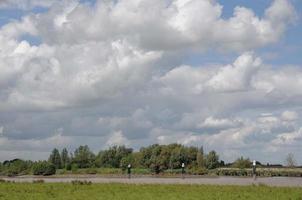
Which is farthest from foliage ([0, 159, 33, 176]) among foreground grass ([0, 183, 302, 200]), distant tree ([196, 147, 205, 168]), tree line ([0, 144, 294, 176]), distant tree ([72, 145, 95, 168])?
foreground grass ([0, 183, 302, 200])

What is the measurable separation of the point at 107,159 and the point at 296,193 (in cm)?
9497

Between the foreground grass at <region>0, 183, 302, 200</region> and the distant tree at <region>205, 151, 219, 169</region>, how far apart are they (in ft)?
181

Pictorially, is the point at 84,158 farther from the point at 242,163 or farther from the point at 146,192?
the point at 146,192

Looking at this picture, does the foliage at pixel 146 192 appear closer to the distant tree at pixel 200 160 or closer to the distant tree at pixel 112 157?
the distant tree at pixel 200 160

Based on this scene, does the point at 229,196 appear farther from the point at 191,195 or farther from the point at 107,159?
the point at 107,159

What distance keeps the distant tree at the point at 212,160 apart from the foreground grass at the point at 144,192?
181 feet

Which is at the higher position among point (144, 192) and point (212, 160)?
point (212, 160)

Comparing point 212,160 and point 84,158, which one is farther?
point 84,158

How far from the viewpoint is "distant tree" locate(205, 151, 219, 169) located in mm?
109137

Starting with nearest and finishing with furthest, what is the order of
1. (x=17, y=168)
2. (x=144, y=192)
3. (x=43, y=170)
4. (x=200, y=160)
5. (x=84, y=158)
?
(x=144, y=192) < (x=43, y=170) < (x=200, y=160) < (x=17, y=168) < (x=84, y=158)

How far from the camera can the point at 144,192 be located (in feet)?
160

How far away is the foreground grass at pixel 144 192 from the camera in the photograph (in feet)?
146

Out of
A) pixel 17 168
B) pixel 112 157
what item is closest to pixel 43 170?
pixel 17 168

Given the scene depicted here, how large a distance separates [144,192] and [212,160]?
63043 millimetres
